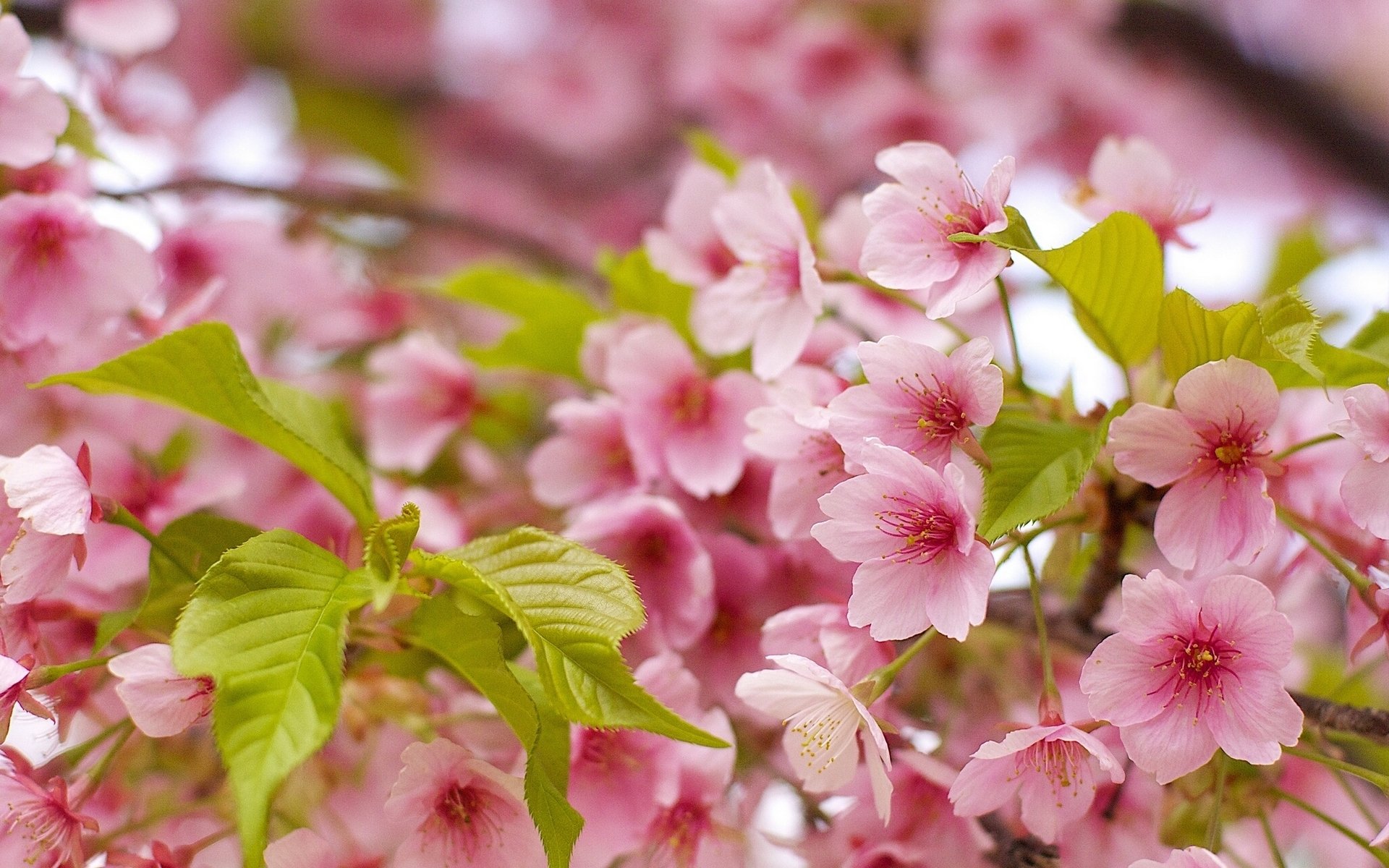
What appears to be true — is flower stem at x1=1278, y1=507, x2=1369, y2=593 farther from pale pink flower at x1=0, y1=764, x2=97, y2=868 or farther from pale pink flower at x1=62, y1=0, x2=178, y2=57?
pale pink flower at x1=62, y1=0, x2=178, y2=57

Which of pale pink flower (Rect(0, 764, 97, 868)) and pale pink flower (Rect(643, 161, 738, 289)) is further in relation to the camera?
pale pink flower (Rect(643, 161, 738, 289))

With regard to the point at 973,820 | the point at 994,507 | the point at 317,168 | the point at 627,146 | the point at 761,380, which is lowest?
the point at 317,168

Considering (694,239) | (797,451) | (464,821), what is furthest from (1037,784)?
(694,239)

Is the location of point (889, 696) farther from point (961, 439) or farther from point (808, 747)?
point (961, 439)

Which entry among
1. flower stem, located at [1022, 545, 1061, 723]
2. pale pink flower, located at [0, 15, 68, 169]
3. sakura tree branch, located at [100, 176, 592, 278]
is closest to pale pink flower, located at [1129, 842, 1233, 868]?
flower stem, located at [1022, 545, 1061, 723]

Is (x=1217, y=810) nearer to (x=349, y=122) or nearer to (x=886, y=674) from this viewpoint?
Result: (x=886, y=674)

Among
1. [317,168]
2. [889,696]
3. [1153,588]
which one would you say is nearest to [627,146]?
[317,168]
